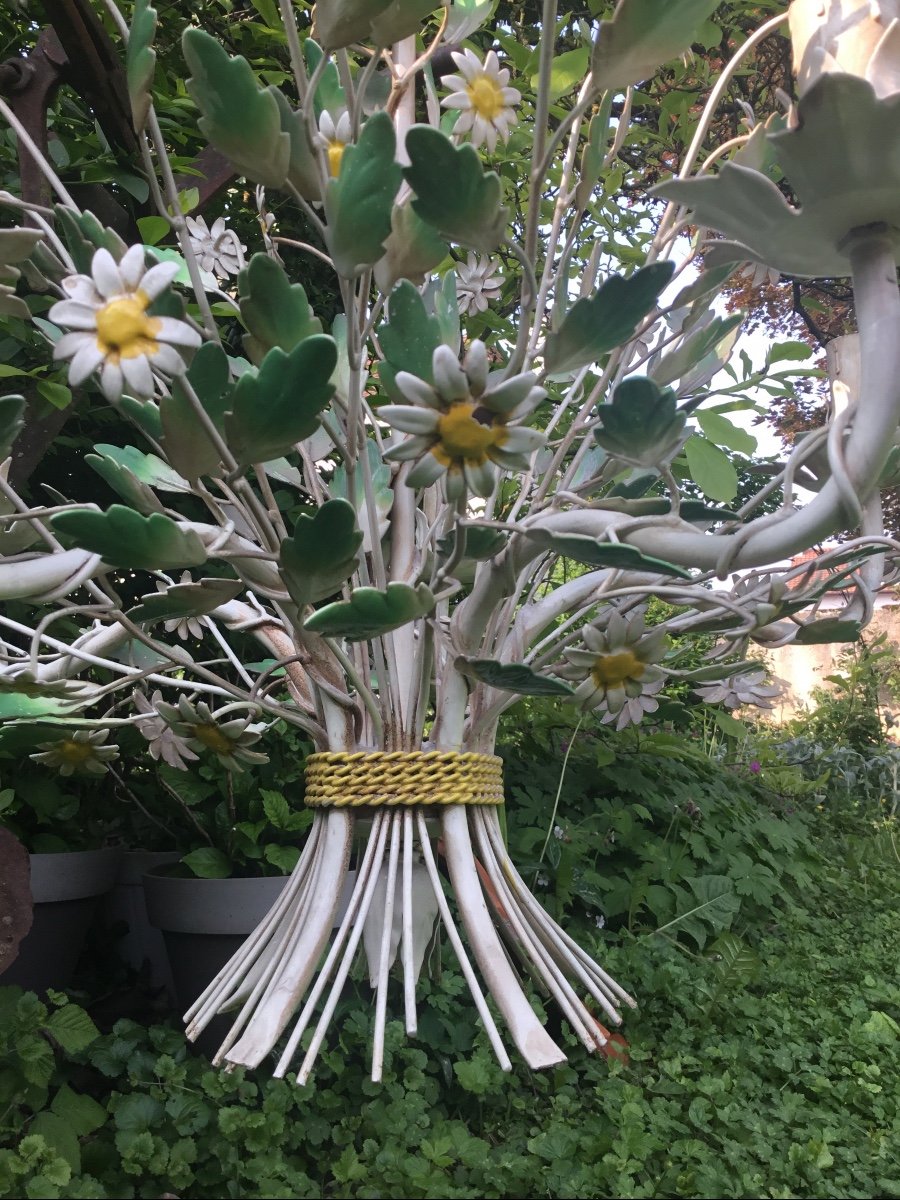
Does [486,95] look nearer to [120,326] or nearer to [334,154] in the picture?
[334,154]

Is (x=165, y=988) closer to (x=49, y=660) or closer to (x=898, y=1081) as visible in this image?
(x=49, y=660)

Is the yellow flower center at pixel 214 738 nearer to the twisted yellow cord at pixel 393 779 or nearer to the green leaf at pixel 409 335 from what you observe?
the twisted yellow cord at pixel 393 779

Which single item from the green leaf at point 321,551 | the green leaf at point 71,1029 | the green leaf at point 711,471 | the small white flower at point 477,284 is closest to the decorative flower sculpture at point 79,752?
the green leaf at point 71,1029

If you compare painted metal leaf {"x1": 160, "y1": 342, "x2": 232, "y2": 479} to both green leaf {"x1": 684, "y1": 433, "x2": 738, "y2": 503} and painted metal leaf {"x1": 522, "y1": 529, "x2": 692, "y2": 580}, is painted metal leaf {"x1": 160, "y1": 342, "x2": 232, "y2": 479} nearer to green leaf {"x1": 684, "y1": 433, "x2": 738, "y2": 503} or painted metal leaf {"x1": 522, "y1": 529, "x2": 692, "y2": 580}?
painted metal leaf {"x1": 522, "y1": 529, "x2": 692, "y2": 580}

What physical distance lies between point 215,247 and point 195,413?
0.47 meters

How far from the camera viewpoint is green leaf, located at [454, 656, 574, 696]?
1.73ft

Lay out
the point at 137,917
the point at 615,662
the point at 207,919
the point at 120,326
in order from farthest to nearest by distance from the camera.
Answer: the point at 137,917
the point at 207,919
the point at 615,662
the point at 120,326

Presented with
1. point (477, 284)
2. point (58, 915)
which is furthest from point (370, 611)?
point (58, 915)

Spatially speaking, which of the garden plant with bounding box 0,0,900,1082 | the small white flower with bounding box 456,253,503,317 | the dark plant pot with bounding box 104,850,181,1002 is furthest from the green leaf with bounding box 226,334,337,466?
the dark plant pot with bounding box 104,850,181,1002

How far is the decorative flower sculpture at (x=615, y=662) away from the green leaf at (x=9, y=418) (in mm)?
411

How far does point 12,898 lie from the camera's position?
675 mm

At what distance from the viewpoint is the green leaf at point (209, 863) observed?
0.99m

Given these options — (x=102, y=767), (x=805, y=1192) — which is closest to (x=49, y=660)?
(x=102, y=767)

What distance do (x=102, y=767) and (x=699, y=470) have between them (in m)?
0.69
